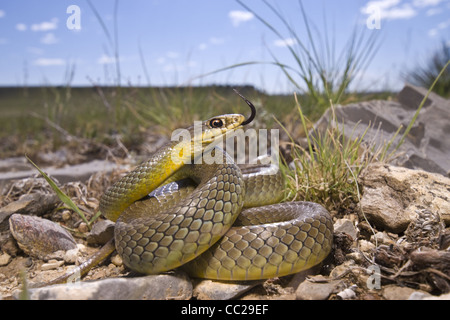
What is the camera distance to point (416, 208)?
12.1 ft

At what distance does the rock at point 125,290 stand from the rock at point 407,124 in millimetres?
3543

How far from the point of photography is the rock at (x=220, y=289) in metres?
2.85

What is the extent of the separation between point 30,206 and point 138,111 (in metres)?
5.95

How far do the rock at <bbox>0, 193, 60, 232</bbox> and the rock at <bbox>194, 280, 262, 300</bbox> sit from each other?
108 inches

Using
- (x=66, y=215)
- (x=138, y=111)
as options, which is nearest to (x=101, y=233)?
(x=66, y=215)

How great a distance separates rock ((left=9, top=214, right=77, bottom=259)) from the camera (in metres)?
A: 3.98

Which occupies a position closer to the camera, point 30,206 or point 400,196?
point 400,196

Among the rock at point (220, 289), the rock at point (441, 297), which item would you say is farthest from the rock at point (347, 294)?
the rock at point (220, 289)

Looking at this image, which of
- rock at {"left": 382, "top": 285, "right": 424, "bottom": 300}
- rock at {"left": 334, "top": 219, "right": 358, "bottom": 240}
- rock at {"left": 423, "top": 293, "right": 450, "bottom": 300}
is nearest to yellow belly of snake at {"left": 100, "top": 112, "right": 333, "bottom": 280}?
rock at {"left": 334, "top": 219, "right": 358, "bottom": 240}

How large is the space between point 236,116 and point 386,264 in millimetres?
1962

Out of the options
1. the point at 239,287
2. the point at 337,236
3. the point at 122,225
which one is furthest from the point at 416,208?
the point at 122,225

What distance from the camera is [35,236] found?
400 cm

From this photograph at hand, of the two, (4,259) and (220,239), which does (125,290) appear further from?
(4,259)
